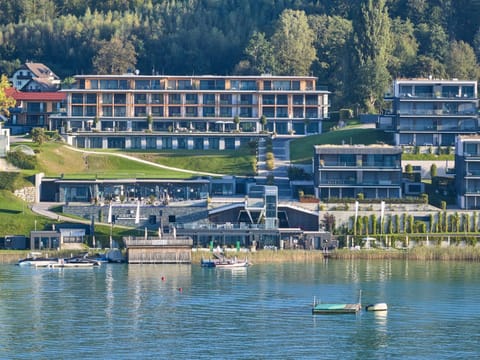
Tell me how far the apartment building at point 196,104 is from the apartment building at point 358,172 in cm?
3108

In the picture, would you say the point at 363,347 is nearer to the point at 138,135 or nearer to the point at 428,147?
the point at 428,147

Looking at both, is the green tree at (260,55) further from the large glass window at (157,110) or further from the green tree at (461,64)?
the green tree at (461,64)

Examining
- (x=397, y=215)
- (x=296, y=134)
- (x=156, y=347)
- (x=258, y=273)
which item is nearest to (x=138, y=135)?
A: (x=296, y=134)

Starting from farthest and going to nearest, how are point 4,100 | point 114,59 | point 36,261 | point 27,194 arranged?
point 114,59
point 4,100
point 27,194
point 36,261

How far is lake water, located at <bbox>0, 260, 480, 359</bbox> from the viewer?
91.4 m

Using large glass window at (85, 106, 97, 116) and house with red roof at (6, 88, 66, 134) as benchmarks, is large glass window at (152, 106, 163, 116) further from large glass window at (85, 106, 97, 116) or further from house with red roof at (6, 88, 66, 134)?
house with red roof at (6, 88, 66, 134)

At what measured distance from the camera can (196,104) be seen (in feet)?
593

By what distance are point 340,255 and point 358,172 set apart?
1591 cm

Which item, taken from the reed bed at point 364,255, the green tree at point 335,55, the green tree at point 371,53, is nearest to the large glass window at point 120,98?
the green tree at point 335,55

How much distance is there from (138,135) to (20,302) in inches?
2711

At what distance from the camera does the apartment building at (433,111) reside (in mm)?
160625

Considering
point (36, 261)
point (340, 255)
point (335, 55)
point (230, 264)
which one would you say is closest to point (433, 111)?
point (335, 55)

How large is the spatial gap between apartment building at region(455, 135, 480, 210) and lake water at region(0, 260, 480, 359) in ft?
51.2

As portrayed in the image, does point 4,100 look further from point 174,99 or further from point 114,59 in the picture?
point 114,59
